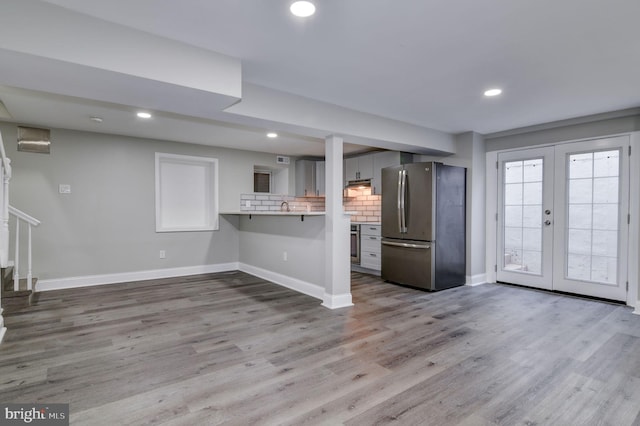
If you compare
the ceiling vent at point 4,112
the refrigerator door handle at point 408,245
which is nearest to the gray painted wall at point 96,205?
the ceiling vent at point 4,112

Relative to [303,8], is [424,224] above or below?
below

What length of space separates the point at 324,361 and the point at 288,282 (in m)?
2.30

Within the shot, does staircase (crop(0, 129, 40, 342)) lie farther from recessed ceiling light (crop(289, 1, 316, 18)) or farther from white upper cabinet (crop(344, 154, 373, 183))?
white upper cabinet (crop(344, 154, 373, 183))

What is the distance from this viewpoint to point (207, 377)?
7.26 feet

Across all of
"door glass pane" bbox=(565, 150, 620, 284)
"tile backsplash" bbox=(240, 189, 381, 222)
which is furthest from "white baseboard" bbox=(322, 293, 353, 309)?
"door glass pane" bbox=(565, 150, 620, 284)

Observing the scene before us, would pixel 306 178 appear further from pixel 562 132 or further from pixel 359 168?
pixel 562 132

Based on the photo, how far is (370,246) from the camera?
5.72 m

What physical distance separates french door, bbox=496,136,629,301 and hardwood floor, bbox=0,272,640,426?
1.49 ft

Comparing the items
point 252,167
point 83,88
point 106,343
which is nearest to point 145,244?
point 252,167

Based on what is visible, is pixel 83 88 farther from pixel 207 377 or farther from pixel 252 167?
pixel 252 167

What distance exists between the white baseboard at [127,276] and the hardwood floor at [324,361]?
78 cm

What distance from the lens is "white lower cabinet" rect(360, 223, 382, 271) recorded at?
5574 mm

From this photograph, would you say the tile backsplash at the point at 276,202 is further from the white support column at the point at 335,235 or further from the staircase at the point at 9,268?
the staircase at the point at 9,268

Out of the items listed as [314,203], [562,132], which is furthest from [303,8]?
[314,203]
